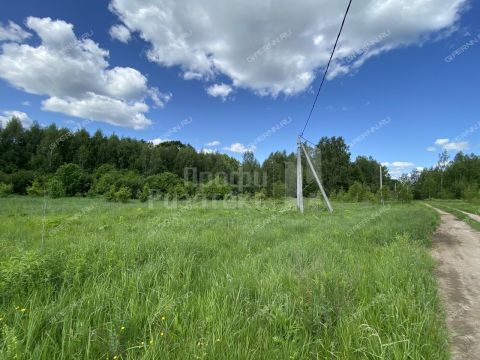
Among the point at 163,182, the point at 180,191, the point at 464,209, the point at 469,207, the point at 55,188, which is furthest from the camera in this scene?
the point at 163,182

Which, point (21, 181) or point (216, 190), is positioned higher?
point (21, 181)

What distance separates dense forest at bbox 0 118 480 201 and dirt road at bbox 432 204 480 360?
19.5 meters

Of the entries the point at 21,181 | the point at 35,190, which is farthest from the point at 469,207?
the point at 21,181

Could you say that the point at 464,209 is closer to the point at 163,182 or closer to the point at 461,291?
the point at 461,291

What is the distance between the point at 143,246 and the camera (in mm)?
5113

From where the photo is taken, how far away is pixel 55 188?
3469cm

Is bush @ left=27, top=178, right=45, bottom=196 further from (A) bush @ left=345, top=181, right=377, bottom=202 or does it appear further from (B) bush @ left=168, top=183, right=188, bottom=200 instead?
(A) bush @ left=345, top=181, right=377, bottom=202

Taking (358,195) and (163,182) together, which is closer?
(358,195)

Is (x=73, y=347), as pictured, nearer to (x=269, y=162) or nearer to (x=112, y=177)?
(x=112, y=177)

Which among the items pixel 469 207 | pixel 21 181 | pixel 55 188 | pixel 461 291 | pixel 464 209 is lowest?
pixel 461 291

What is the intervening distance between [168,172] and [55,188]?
66.6 feet

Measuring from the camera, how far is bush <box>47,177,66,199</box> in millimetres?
33856

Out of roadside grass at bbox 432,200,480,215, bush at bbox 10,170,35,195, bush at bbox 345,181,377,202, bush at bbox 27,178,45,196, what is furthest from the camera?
bush at bbox 345,181,377,202

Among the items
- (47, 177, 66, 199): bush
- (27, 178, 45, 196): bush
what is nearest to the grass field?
(47, 177, 66, 199): bush
